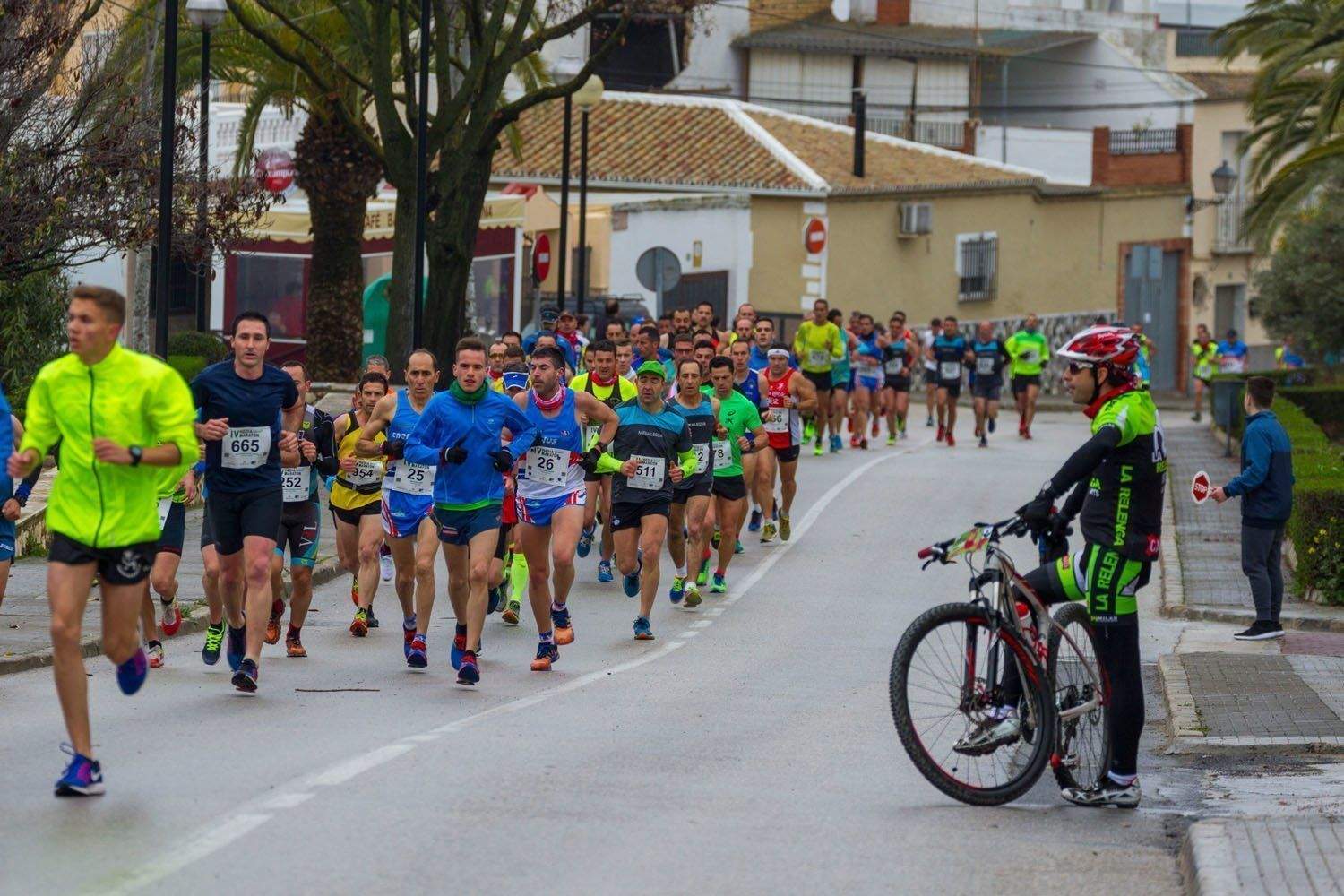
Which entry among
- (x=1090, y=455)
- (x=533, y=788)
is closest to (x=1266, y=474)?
(x=1090, y=455)

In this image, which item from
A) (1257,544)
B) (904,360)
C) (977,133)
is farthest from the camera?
(977,133)

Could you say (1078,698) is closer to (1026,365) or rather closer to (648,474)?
(648,474)

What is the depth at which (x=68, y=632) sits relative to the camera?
8594 mm

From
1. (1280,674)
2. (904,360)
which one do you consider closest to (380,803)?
(1280,674)

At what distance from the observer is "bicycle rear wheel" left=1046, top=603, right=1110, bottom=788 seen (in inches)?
368

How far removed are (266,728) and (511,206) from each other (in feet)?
93.7

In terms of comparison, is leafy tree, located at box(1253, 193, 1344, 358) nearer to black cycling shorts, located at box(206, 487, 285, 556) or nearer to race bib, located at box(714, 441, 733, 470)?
race bib, located at box(714, 441, 733, 470)

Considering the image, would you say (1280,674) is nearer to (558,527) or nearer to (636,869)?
(558,527)

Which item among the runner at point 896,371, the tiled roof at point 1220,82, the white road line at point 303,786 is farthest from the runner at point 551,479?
the tiled roof at point 1220,82

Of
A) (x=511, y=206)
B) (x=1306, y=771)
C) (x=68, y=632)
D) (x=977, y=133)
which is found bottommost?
(x=1306, y=771)

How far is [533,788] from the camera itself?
9.18m

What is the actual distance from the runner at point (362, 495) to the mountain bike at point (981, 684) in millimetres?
6332

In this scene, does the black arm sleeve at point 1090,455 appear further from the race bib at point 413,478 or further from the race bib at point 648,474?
the race bib at point 648,474

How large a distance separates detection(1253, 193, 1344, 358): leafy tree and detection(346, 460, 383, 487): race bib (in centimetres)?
2253
